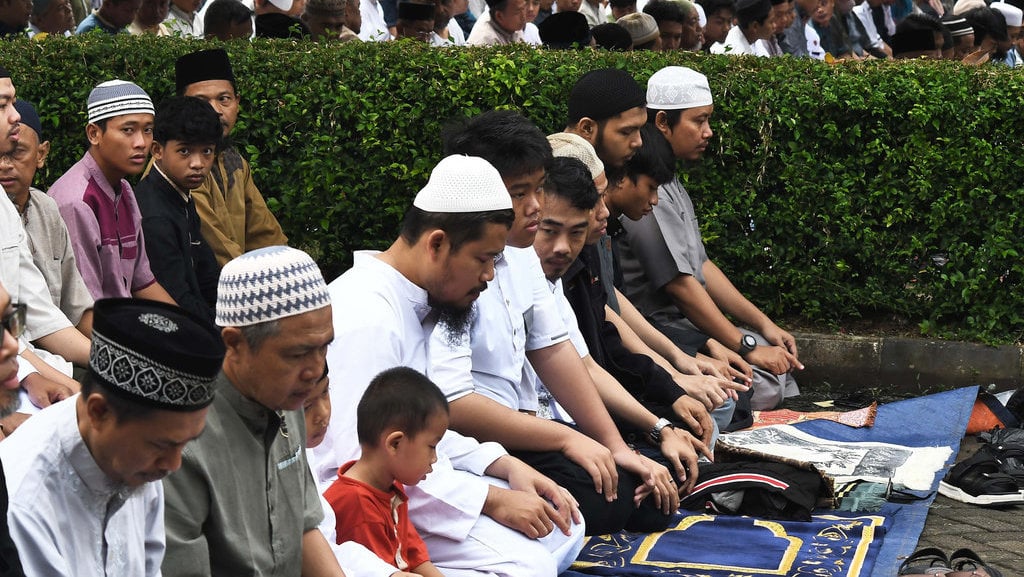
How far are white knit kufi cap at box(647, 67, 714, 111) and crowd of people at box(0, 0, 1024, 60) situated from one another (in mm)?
1568

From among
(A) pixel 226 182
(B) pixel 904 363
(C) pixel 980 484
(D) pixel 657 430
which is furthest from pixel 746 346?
(A) pixel 226 182

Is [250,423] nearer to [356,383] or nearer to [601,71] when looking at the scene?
[356,383]

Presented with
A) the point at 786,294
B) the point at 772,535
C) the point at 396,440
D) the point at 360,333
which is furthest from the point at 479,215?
the point at 786,294

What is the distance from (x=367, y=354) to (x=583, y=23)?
20.6 feet

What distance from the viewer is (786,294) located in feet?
28.5

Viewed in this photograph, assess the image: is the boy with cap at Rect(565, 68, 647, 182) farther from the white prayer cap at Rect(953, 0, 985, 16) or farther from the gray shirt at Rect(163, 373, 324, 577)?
the white prayer cap at Rect(953, 0, 985, 16)

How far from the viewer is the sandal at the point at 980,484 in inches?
249

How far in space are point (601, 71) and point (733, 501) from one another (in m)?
2.49

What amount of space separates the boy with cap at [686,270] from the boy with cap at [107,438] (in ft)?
16.7

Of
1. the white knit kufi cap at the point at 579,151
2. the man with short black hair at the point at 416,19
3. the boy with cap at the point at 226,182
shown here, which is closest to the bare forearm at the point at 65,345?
the boy with cap at the point at 226,182

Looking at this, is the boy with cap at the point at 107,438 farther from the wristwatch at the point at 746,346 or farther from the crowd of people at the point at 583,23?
the crowd of people at the point at 583,23

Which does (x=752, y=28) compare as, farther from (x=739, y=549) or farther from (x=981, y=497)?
(x=739, y=549)

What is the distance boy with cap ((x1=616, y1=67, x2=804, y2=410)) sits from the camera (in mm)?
7676

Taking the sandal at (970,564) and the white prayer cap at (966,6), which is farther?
the white prayer cap at (966,6)
